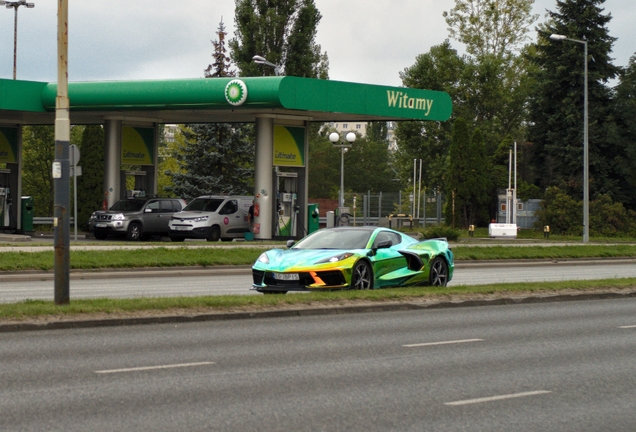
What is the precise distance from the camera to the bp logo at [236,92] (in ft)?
122

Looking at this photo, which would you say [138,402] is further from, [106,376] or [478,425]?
[478,425]

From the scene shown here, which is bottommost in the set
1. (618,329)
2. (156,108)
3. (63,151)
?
(618,329)

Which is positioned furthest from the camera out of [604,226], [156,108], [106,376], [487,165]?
[487,165]

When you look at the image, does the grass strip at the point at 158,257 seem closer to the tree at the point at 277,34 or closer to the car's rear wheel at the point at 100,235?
the car's rear wheel at the point at 100,235

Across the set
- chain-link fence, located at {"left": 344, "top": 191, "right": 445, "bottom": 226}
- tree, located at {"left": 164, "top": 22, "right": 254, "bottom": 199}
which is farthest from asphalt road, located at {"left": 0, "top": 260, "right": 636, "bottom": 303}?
chain-link fence, located at {"left": 344, "top": 191, "right": 445, "bottom": 226}

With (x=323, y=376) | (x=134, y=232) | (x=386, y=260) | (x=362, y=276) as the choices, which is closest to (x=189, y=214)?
(x=134, y=232)

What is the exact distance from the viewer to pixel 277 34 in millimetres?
69062

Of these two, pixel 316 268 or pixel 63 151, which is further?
pixel 316 268

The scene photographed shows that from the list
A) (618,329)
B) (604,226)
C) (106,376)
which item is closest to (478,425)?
(106,376)

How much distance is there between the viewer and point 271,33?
68812 millimetres

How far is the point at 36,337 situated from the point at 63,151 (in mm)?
3145

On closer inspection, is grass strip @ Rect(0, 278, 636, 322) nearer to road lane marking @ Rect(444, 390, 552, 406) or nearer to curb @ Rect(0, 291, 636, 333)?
curb @ Rect(0, 291, 636, 333)

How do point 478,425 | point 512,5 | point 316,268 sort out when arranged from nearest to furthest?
point 478,425 → point 316,268 → point 512,5

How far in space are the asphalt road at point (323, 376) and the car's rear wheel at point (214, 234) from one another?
2478 cm
